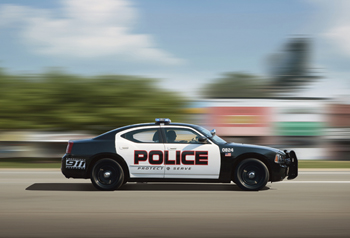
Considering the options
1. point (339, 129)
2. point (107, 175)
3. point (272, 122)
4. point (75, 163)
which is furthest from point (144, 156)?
point (339, 129)

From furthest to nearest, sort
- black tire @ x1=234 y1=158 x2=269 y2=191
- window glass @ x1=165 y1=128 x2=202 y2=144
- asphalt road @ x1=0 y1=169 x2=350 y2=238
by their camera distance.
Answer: window glass @ x1=165 y1=128 x2=202 y2=144
black tire @ x1=234 y1=158 x2=269 y2=191
asphalt road @ x1=0 y1=169 x2=350 y2=238

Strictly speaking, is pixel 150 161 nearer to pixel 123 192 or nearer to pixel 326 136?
pixel 123 192

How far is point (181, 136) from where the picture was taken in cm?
970

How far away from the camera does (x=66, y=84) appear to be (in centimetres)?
2614

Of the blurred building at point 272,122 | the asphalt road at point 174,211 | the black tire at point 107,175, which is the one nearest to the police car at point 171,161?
the black tire at point 107,175

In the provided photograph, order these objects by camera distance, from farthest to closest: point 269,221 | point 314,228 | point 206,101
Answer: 1. point 206,101
2. point 269,221
3. point 314,228

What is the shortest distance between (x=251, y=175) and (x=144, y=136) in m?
2.39

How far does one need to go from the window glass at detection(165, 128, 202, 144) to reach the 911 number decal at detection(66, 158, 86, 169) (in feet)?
6.09

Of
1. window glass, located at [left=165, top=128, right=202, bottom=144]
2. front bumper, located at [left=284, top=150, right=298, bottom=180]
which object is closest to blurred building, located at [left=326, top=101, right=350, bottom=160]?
front bumper, located at [left=284, top=150, right=298, bottom=180]

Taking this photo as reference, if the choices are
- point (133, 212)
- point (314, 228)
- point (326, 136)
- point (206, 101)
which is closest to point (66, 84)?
point (206, 101)

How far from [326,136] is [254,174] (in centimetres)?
2129

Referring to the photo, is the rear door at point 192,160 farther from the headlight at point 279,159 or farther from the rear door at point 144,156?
the headlight at point 279,159

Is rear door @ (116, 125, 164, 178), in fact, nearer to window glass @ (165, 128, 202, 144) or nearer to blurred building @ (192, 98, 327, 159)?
window glass @ (165, 128, 202, 144)

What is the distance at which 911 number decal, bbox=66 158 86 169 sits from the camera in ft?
31.1
